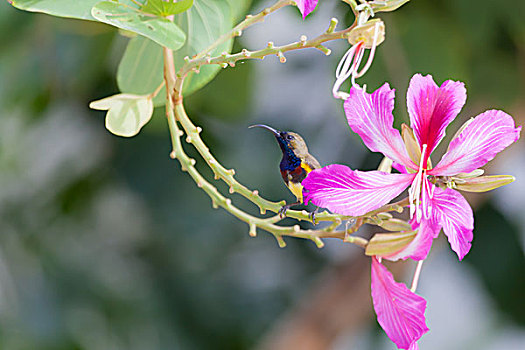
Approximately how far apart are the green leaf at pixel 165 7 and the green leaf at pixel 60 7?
27mm

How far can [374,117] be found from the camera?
20 cm

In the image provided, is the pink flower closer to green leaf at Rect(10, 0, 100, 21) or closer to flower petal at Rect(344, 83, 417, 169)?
flower petal at Rect(344, 83, 417, 169)

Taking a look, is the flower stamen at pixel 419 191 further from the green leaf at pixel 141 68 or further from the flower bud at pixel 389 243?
the green leaf at pixel 141 68

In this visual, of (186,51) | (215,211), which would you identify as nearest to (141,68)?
(186,51)

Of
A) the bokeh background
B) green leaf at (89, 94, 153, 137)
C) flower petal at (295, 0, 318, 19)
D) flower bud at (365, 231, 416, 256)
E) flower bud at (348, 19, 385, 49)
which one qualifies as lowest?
the bokeh background

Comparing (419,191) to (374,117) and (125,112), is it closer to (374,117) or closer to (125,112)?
→ (374,117)

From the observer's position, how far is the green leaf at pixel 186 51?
0.29 metres

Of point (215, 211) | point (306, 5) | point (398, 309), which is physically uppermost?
point (306, 5)

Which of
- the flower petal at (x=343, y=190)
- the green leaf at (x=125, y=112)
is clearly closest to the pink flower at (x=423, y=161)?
the flower petal at (x=343, y=190)

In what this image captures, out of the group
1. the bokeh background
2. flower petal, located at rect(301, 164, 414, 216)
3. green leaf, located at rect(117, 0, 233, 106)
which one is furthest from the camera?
the bokeh background

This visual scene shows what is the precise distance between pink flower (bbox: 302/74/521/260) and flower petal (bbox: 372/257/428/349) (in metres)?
0.03

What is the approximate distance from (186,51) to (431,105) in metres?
0.13

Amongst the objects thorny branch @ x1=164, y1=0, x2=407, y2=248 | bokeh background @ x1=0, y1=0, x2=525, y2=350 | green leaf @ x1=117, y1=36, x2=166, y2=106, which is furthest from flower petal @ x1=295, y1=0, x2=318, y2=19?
bokeh background @ x1=0, y1=0, x2=525, y2=350

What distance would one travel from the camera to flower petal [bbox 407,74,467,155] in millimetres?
203
